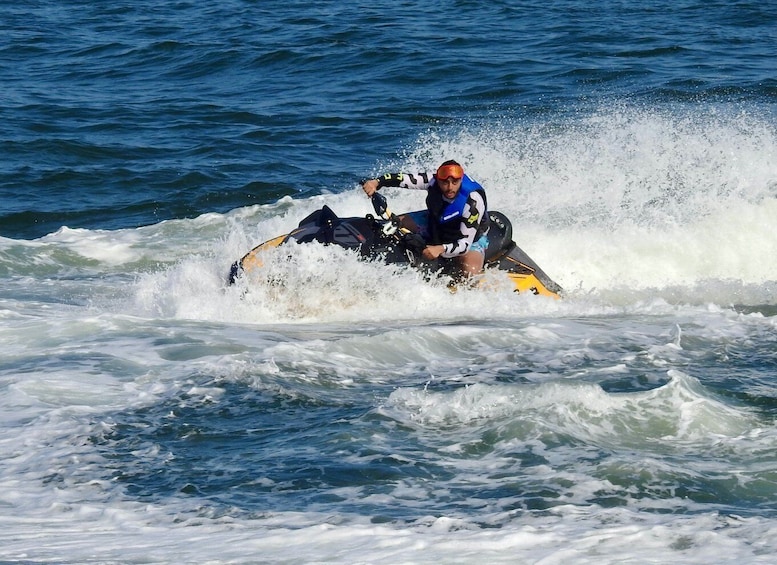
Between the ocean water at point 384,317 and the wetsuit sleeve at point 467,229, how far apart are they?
1.33 ft

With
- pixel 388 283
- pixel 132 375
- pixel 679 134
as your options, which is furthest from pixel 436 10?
pixel 132 375

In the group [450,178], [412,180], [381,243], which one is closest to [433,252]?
[381,243]

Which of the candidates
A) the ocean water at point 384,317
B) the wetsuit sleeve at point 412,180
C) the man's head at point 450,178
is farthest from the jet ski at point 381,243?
the man's head at point 450,178

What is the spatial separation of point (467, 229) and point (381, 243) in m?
0.71

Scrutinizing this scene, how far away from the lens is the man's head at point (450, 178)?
9.30m

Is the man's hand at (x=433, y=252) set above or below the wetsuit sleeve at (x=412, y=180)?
below

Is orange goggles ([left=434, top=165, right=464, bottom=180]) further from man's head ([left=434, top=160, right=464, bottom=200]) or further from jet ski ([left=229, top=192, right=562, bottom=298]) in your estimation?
jet ski ([left=229, top=192, right=562, bottom=298])

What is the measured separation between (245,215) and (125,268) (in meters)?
2.24

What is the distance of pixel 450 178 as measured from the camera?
930 centimetres

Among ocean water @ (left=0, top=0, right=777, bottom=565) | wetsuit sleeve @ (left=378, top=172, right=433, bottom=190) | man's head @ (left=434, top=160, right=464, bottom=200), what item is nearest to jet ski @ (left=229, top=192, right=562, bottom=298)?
ocean water @ (left=0, top=0, right=777, bottom=565)

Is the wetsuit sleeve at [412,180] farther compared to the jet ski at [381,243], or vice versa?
the wetsuit sleeve at [412,180]

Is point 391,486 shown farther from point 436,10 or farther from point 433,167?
point 436,10

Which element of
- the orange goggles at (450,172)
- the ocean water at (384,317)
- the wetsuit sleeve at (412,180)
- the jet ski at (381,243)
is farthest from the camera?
the wetsuit sleeve at (412,180)

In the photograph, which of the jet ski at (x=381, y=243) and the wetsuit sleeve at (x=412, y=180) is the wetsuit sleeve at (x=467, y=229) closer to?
the jet ski at (x=381, y=243)
